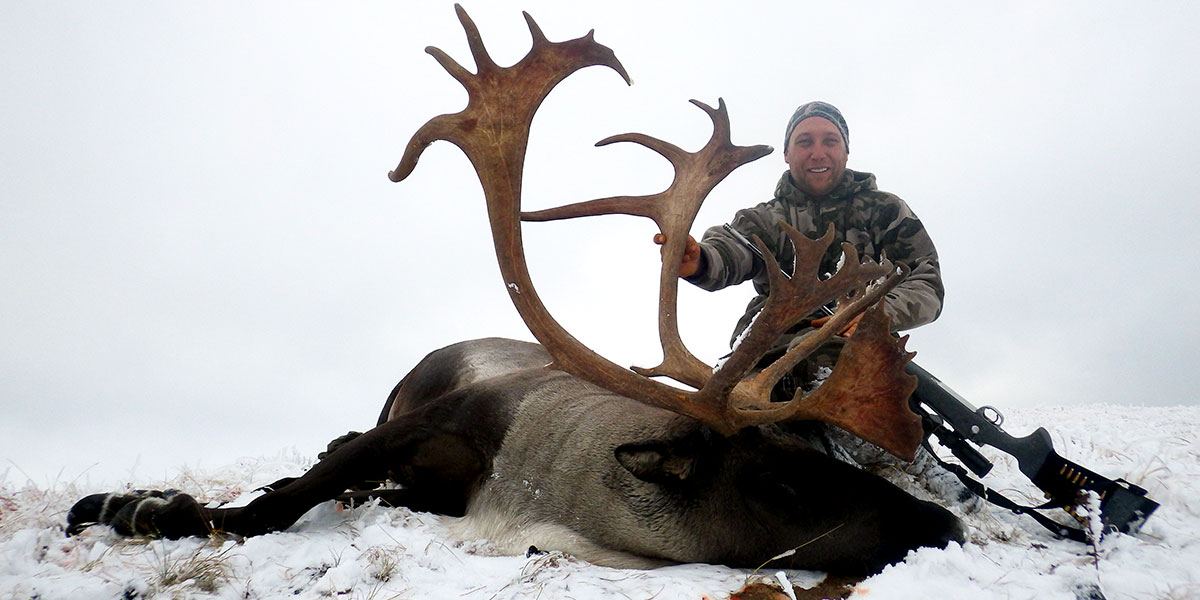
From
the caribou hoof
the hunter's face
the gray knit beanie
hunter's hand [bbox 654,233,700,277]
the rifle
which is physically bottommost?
the caribou hoof

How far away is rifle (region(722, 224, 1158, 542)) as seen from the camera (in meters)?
2.78

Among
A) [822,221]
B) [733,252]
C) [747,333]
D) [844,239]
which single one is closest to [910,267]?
[844,239]

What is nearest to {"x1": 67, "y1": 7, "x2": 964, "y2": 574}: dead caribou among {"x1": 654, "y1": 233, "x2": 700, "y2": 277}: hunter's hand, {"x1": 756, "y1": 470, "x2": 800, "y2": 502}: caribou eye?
{"x1": 756, "y1": 470, "x2": 800, "y2": 502}: caribou eye

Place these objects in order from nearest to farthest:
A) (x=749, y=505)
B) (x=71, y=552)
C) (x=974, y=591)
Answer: (x=974, y=591)
(x=71, y=552)
(x=749, y=505)

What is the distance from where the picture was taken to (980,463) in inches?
129

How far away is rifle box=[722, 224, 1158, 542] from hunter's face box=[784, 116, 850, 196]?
4.89 feet

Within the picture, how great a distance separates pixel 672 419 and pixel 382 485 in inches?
67.2

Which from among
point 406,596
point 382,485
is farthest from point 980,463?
point 382,485

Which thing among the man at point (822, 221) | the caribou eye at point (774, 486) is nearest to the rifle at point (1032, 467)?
the caribou eye at point (774, 486)

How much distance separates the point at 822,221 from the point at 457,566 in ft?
11.2

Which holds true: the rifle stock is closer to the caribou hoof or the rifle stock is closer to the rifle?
the rifle

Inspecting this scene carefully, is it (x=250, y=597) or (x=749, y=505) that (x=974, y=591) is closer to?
(x=749, y=505)

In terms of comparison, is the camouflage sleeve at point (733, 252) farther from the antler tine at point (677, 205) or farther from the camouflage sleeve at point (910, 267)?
the camouflage sleeve at point (910, 267)

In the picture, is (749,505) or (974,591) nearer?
(974,591)
